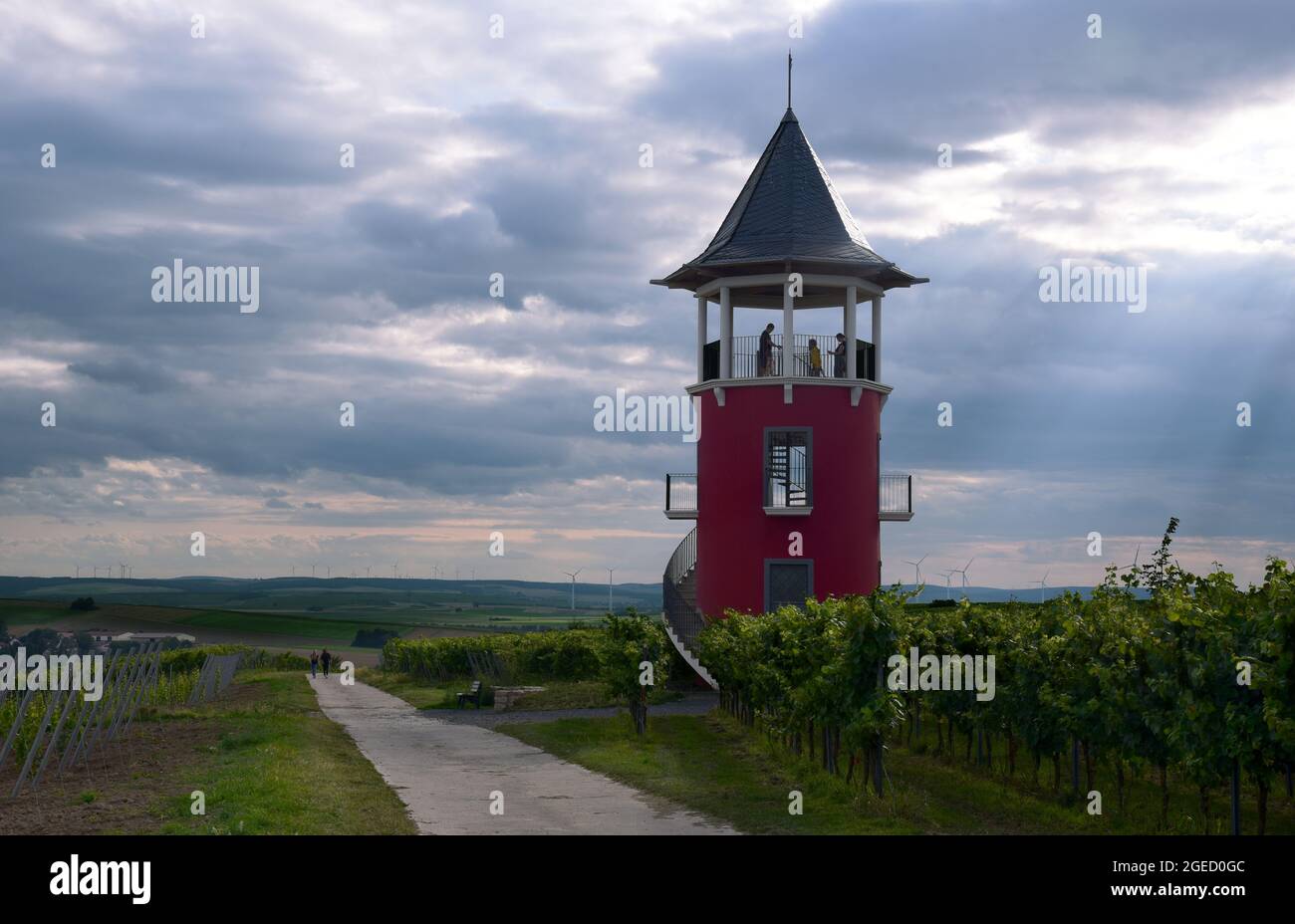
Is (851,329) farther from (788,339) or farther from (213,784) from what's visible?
(213,784)

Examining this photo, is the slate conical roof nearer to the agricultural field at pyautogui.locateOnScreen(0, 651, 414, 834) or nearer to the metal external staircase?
the metal external staircase

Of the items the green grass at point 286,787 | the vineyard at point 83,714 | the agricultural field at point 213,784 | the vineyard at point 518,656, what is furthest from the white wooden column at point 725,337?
the vineyard at point 83,714

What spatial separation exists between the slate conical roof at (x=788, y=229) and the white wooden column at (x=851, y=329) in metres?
0.64

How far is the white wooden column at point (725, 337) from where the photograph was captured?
37719 millimetres

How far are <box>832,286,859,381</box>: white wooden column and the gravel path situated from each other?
10.4m

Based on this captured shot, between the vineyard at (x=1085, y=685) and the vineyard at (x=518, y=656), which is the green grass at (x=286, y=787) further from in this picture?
the vineyard at (x=518, y=656)

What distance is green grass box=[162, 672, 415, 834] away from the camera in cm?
1484

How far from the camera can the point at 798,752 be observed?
2334 cm

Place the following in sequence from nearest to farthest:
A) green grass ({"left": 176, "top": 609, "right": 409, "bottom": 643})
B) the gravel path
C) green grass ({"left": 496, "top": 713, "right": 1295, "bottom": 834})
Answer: green grass ({"left": 496, "top": 713, "right": 1295, "bottom": 834}), the gravel path, green grass ({"left": 176, "top": 609, "right": 409, "bottom": 643})

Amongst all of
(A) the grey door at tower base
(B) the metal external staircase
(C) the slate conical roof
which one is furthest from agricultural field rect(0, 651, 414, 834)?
(C) the slate conical roof
